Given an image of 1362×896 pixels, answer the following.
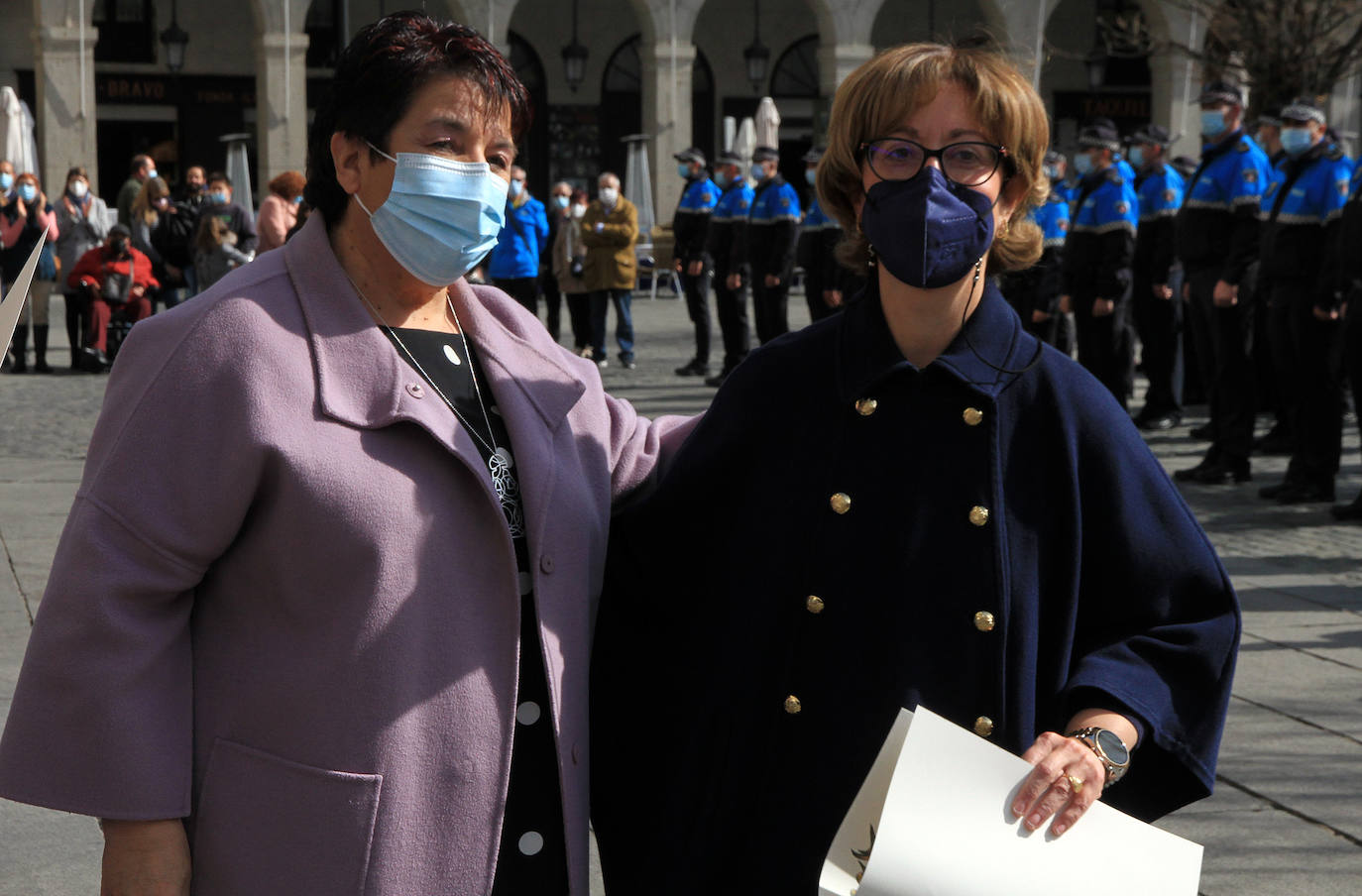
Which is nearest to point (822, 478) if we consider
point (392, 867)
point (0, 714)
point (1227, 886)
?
point (392, 867)

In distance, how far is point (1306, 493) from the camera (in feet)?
32.0

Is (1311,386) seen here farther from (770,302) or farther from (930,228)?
(930,228)

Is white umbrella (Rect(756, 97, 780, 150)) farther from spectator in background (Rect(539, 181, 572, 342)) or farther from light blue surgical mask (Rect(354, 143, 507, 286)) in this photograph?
light blue surgical mask (Rect(354, 143, 507, 286))

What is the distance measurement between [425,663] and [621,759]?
1.50 ft

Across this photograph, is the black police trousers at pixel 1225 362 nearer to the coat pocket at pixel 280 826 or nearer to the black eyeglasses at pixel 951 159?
the black eyeglasses at pixel 951 159

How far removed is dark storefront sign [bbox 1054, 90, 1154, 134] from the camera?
34.9 m

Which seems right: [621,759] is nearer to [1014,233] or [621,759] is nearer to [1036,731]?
[1036,731]

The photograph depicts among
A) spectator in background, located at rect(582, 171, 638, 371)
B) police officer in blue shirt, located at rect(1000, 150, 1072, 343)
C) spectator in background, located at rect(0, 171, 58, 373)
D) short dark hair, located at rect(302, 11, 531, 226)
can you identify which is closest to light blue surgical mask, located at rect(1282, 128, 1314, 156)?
police officer in blue shirt, located at rect(1000, 150, 1072, 343)

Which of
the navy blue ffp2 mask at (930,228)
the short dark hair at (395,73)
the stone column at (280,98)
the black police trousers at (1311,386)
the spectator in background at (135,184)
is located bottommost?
the black police trousers at (1311,386)

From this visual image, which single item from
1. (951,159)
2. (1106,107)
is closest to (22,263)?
(951,159)

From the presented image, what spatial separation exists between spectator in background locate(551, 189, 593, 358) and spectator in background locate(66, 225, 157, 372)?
13.4ft

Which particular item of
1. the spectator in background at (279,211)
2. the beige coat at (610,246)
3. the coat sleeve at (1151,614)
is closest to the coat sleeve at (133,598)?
the coat sleeve at (1151,614)

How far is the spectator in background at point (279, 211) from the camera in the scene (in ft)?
36.1

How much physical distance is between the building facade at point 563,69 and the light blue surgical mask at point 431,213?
25.0 m
